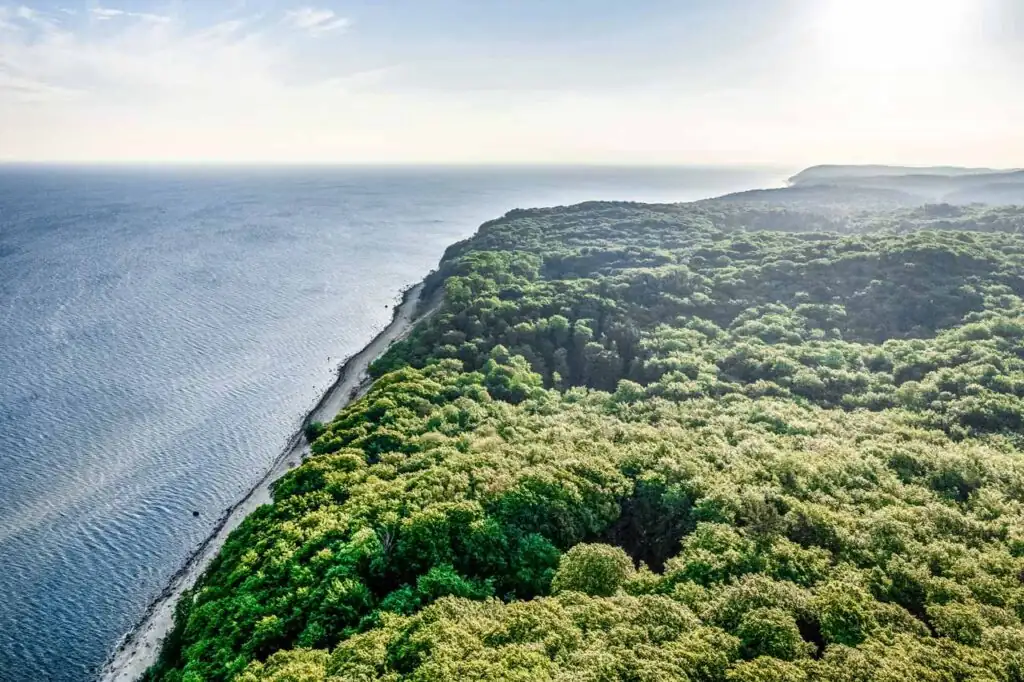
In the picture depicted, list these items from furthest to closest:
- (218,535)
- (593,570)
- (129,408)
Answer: (129,408) → (218,535) → (593,570)

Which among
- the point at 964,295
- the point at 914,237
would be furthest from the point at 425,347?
the point at 914,237

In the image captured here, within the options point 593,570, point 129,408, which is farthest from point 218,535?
point 593,570

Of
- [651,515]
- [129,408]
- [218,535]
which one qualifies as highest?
Answer: [651,515]

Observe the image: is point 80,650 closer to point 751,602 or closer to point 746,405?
point 751,602

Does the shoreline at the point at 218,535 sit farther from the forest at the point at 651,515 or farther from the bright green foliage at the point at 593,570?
the bright green foliage at the point at 593,570

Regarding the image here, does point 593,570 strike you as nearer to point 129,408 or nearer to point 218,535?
point 218,535

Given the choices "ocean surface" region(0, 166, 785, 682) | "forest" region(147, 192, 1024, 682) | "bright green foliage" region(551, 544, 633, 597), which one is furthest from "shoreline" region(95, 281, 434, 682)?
"bright green foliage" region(551, 544, 633, 597)
